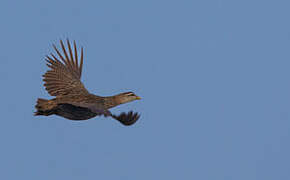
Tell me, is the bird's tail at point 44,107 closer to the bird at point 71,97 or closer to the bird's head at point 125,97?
the bird at point 71,97

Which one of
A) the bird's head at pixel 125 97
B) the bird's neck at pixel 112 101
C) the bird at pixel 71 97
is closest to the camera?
the bird at pixel 71 97

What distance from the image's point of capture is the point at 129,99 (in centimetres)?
1688

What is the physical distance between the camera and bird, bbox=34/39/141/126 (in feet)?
47.0

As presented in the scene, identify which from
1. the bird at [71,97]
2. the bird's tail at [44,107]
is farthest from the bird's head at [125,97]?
the bird's tail at [44,107]

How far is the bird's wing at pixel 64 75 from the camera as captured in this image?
17.6 m

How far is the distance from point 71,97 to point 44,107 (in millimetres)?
1300

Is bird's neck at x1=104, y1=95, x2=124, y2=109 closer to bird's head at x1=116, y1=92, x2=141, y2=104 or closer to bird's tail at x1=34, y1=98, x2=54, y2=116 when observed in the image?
bird's head at x1=116, y1=92, x2=141, y2=104

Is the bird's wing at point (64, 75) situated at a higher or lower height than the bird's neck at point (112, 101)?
higher

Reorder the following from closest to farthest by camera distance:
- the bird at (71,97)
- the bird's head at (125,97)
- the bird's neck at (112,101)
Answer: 1. the bird at (71,97)
2. the bird's neck at (112,101)
3. the bird's head at (125,97)

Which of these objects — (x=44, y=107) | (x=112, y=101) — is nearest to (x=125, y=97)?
(x=112, y=101)

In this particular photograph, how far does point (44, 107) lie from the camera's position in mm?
15359

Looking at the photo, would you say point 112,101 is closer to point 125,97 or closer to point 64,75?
point 125,97

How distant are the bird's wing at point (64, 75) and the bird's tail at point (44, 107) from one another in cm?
171

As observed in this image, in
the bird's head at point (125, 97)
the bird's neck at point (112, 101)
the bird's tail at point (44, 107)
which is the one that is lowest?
the bird's tail at point (44, 107)
